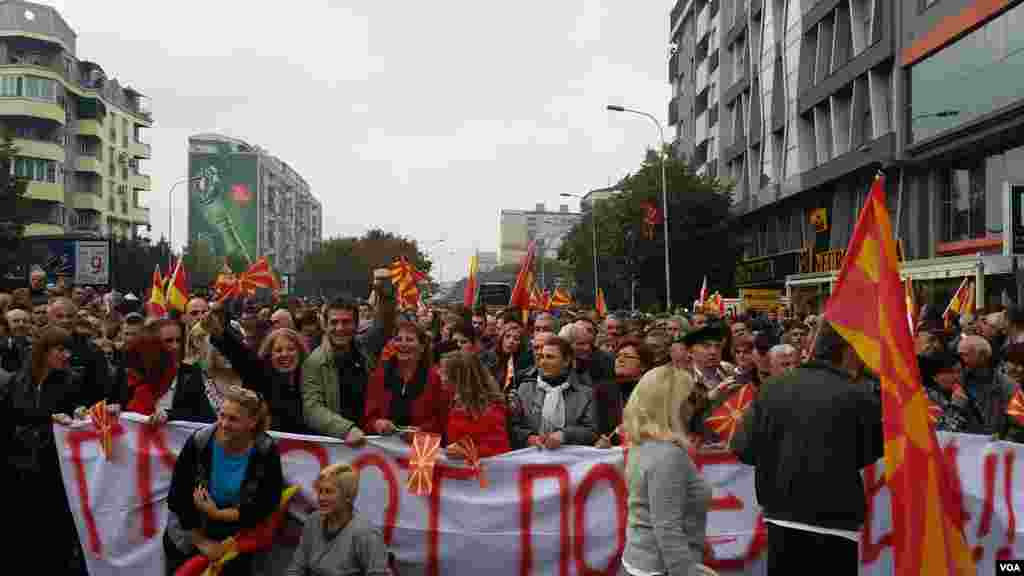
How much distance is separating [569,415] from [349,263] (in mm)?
83385

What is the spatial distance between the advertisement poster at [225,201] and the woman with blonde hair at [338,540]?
123991mm

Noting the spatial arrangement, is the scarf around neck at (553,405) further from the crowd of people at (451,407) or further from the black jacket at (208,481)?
the black jacket at (208,481)

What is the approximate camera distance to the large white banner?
605cm

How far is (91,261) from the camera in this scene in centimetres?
2886

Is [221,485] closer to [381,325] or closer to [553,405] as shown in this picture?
[553,405]

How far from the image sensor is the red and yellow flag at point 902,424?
175 inches

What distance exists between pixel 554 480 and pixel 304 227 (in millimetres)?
181569

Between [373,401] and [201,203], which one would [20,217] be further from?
[201,203]

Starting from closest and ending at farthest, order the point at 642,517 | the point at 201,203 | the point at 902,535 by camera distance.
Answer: the point at 642,517
the point at 902,535
the point at 201,203

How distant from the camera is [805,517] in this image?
4582 millimetres

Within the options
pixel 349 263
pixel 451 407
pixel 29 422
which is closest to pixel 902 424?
pixel 451 407

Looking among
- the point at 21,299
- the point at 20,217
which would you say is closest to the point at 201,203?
the point at 20,217

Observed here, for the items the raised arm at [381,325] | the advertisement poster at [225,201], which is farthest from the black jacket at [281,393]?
the advertisement poster at [225,201]

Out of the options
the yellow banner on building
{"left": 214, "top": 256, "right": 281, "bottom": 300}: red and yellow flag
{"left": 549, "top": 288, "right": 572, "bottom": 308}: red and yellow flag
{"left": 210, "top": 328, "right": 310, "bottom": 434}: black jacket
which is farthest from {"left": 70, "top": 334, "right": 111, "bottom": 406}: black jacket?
the yellow banner on building
